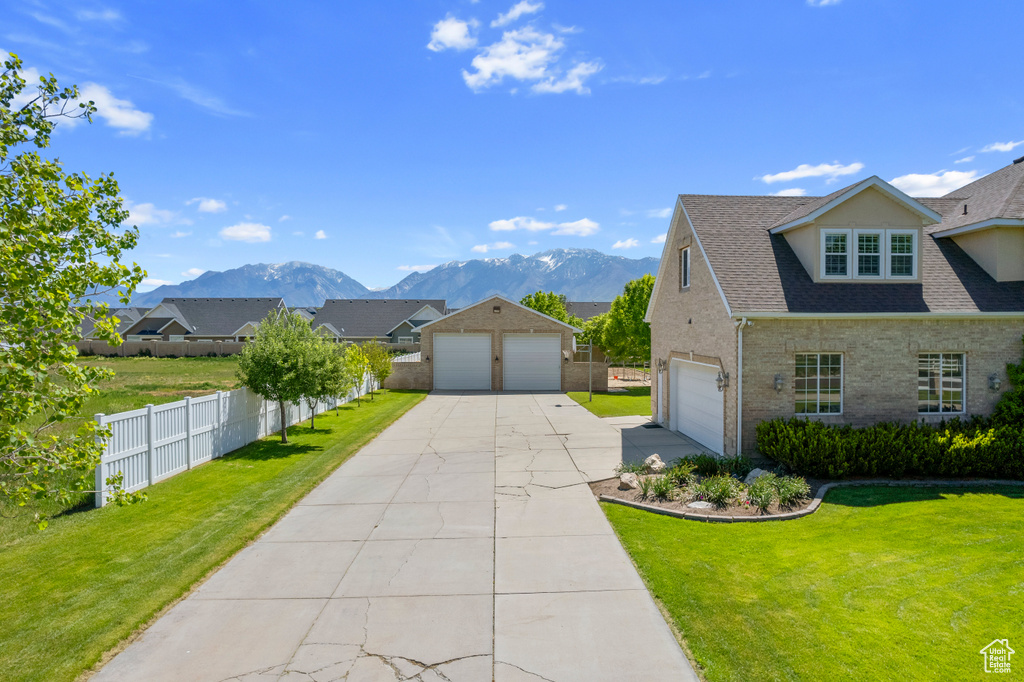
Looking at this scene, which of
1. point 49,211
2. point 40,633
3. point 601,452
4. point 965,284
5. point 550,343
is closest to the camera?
point 49,211

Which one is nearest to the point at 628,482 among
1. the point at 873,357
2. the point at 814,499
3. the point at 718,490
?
the point at 718,490

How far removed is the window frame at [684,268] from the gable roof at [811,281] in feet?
3.67

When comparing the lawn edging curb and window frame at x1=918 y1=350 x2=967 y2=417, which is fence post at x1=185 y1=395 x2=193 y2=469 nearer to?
the lawn edging curb

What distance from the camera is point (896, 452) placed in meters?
11.8

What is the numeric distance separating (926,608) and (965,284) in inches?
427

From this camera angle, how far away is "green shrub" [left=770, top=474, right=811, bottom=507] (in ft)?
32.9

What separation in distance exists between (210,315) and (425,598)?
69476mm

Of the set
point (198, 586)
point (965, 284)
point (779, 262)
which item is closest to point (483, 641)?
point (198, 586)

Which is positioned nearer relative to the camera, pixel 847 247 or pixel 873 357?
pixel 873 357

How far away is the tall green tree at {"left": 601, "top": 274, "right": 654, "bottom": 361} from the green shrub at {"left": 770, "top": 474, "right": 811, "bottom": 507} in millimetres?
27877

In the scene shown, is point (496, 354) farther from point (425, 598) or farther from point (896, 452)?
point (425, 598)

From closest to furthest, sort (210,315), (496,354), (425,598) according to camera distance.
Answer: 1. (425,598)
2. (496,354)
3. (210,315)

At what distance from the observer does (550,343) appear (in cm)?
3222

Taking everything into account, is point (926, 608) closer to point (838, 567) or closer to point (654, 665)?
point (838, 567)
